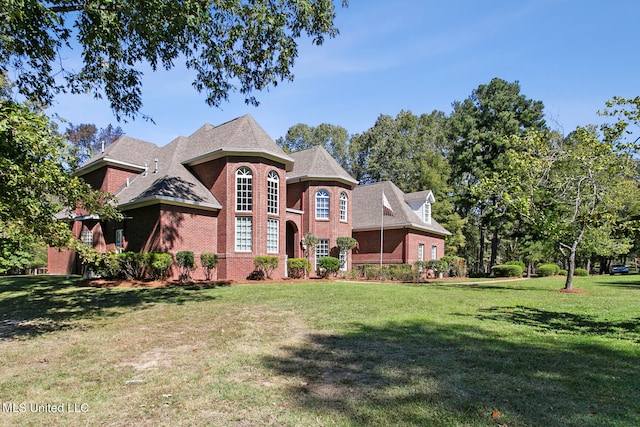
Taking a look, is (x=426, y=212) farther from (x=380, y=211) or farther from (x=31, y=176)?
(x=31, y=176)

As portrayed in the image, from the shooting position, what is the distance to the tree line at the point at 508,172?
16.5 metres

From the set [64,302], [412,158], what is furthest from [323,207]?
[412,158]

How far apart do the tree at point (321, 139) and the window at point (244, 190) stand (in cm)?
3264

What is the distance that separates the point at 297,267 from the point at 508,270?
2099 centimetres

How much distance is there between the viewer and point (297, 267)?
74.0 feet

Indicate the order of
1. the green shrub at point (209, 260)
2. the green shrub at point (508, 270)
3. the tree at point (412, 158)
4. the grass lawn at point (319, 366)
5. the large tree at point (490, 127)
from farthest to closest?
the tree at point (412, 158)
the large tree at point (490, 127)
the green shrub at point (508, 270)
the green shrub at point (209, 260)
the grass lawn at point (319, 366)

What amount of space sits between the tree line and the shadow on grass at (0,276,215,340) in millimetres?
13268

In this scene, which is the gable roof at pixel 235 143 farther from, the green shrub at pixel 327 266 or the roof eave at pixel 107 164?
the green shrub at pixel 327 266

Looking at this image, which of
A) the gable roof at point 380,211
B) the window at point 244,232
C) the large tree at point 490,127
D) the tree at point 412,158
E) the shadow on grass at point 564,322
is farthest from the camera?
the tree at point 412,158

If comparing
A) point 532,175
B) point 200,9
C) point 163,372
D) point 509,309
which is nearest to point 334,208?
point 532,175

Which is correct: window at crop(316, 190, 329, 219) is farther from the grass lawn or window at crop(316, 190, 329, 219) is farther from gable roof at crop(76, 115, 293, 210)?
the grass lawn

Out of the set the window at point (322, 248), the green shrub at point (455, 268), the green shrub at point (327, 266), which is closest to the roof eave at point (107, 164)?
the window at point (322, 248)

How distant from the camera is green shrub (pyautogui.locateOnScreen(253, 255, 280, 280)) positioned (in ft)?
68.7

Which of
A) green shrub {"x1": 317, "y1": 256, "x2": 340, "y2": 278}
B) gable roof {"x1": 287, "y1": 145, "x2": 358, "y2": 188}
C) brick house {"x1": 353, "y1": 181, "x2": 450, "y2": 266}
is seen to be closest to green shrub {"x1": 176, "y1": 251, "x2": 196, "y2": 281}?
green shrub {"x1": 317, "y1": 256, "x2": 340, "y2": 278}
